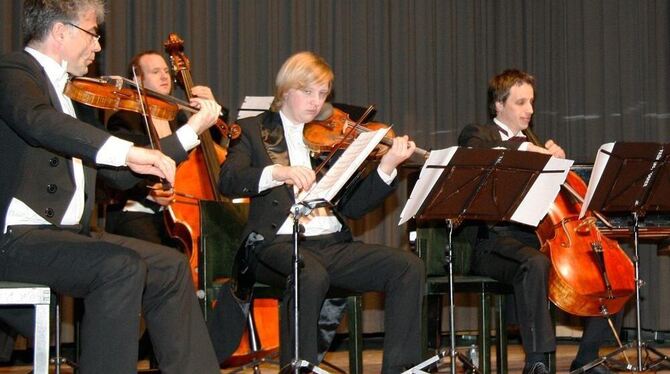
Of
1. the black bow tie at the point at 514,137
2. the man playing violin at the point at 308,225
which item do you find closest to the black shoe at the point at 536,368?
the man playing violin at the point at 308,225

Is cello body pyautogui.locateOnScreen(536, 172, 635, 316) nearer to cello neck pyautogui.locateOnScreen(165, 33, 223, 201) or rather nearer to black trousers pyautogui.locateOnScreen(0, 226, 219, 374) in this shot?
cello neck pyautogui.locateOnScreen(165, 33, 223, 201)

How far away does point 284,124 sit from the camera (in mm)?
3947

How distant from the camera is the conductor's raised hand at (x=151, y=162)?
273 centimetres

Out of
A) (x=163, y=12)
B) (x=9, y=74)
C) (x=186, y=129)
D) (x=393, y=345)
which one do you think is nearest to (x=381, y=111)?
(x=163, y=12)

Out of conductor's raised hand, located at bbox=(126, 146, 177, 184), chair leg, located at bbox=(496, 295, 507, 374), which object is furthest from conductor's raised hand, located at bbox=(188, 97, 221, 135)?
chair leg, located at bbox=(496, 295, 507, 374)

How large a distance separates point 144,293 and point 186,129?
541mm

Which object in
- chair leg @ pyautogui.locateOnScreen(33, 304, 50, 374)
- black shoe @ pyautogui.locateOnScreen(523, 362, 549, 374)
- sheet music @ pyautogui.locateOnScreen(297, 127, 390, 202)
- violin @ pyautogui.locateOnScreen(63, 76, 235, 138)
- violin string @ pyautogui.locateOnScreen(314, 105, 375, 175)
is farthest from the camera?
black shoe @ pyautogui.locateOnScreen(523, 362, 549, 374)

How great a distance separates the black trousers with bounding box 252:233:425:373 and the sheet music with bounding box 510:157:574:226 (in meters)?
0.46

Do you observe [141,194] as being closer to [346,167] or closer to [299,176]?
[299,176]

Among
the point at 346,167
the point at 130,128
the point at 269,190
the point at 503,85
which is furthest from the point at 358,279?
the point at 503,85

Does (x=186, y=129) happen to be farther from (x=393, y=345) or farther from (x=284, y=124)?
(x=393, y=345)

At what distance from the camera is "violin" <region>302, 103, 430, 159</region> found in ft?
12.2

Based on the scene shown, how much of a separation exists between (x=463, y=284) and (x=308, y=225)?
2.49 feet

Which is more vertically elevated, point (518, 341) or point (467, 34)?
point (467, 34)
